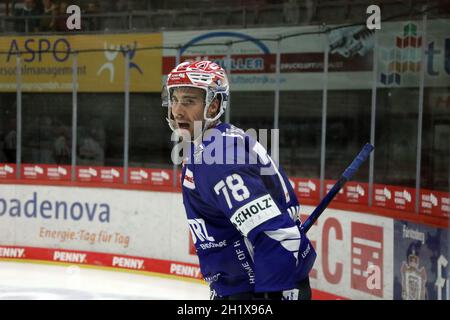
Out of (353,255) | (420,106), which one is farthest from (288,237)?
(353,255)

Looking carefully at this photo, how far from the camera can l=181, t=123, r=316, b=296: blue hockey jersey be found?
1.72m

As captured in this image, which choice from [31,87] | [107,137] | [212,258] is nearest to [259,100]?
[107,137]

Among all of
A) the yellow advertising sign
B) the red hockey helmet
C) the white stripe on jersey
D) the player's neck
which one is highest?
the yellow advertising sign

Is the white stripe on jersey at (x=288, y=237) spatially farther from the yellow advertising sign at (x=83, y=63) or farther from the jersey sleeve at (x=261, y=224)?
the yellow advertising sign at (x=83, y=63)

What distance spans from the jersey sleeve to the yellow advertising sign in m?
5.69

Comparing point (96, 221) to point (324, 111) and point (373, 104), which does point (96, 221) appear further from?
point (373, 104)

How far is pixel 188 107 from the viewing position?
1.95m

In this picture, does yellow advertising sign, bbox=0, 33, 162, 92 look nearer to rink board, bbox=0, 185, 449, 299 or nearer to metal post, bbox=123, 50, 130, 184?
metal post, bbox=123, 50, 130, 184

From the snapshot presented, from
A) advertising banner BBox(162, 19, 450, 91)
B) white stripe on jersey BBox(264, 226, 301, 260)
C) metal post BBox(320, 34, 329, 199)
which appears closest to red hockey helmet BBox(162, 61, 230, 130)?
white stripe on jersey BBox(264, 226, 301, 260)

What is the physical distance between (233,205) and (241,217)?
4cm

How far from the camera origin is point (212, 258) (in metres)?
1.98

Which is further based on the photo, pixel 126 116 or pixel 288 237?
pixel 126 116

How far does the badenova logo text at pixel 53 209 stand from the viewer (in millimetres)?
7516

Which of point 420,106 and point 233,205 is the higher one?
point 420,106
